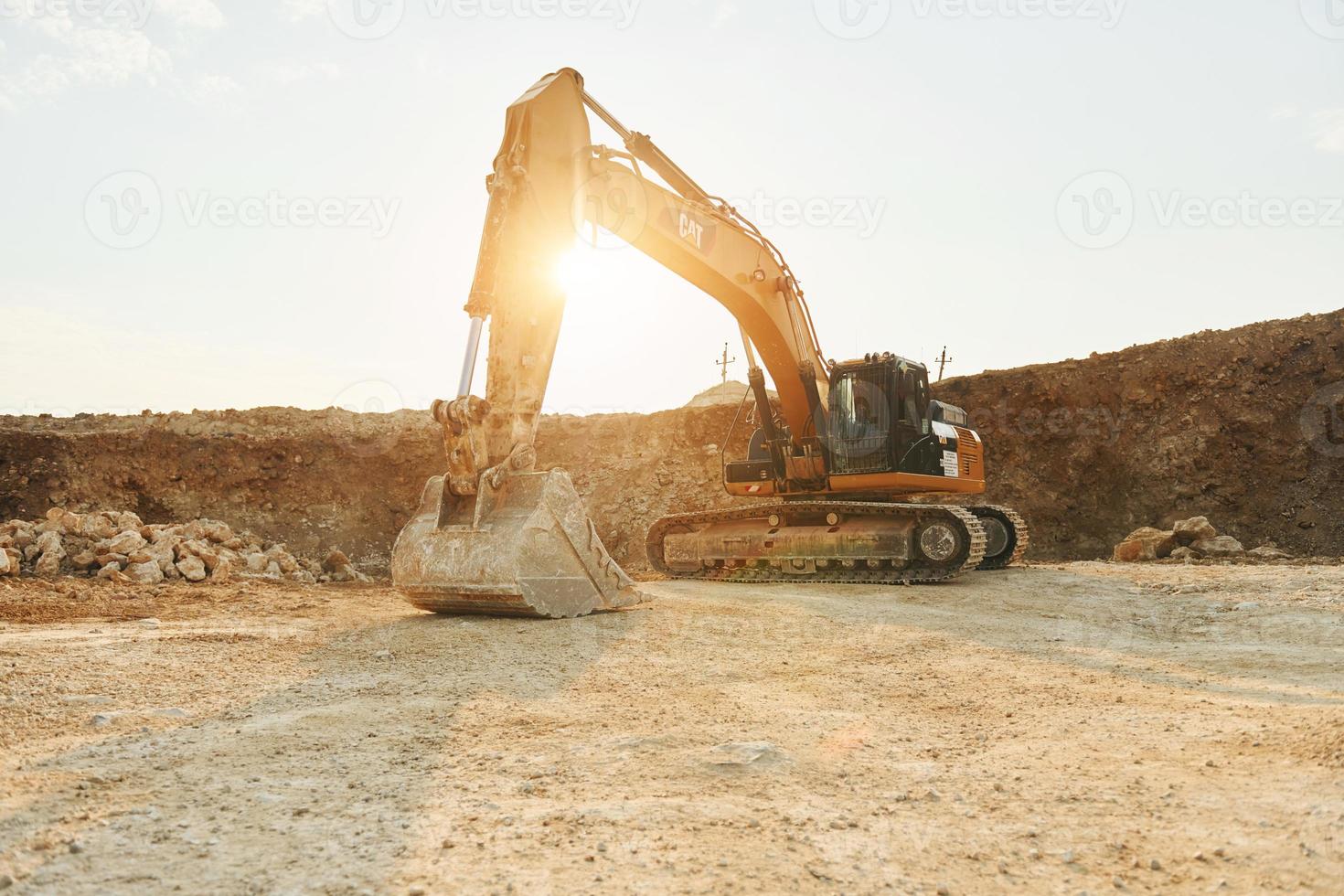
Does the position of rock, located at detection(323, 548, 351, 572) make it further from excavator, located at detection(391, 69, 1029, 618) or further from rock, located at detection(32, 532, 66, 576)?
excavator, located at detection(391, 69, 1029, 618)

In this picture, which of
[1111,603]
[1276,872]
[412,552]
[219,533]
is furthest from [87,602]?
[1111,603]

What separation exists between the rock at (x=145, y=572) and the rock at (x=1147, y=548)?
44.0 feet

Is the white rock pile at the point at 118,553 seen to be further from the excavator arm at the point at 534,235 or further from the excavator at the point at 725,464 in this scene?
the excavator arm at the point at 534,235

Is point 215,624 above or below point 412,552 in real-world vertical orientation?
A: below

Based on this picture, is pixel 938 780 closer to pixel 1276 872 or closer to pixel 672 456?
pixel 1276 872

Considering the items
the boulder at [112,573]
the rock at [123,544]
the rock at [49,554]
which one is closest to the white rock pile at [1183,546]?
the boulder at [112,573]

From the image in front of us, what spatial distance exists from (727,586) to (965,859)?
7.51m

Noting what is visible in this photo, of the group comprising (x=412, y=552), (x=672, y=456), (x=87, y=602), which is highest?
(x=672, y=456)

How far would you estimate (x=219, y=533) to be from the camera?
1208 cm

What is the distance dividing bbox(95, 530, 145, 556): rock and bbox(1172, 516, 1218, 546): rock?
578 inches

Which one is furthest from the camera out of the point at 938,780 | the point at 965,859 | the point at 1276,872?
the point at 938,780

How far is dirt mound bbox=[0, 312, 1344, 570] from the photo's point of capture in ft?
54.0

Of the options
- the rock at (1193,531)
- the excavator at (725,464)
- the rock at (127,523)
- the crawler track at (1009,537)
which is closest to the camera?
the excavator at (725,464)

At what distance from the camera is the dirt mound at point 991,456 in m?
16.5
